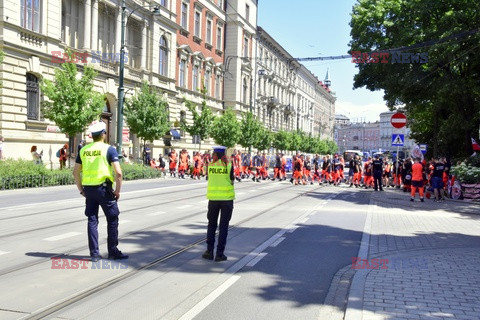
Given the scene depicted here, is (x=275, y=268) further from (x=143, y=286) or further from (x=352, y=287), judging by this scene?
(x=143, y=286)

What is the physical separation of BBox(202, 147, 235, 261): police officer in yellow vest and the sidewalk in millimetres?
1897

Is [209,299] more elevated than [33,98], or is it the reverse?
[33,98]

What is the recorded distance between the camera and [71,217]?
1071 centimetres

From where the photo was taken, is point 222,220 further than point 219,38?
No

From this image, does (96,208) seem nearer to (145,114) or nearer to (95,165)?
(95,165)

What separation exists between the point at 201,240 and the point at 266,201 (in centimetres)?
A: 771

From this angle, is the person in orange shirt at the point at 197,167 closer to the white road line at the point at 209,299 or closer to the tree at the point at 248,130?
the tree at the point at 248,130

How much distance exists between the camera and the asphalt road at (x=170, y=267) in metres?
4.79

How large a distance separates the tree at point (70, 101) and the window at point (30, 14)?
3.64m

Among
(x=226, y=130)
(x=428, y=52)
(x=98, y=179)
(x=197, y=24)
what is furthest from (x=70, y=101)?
(x=197, y=24)

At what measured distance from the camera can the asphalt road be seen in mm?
4785

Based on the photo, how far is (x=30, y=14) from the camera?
984 inches

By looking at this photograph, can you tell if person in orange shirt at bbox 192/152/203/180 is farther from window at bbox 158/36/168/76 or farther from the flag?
the flag

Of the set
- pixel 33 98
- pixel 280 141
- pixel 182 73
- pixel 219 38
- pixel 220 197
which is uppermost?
pixel 219 38
